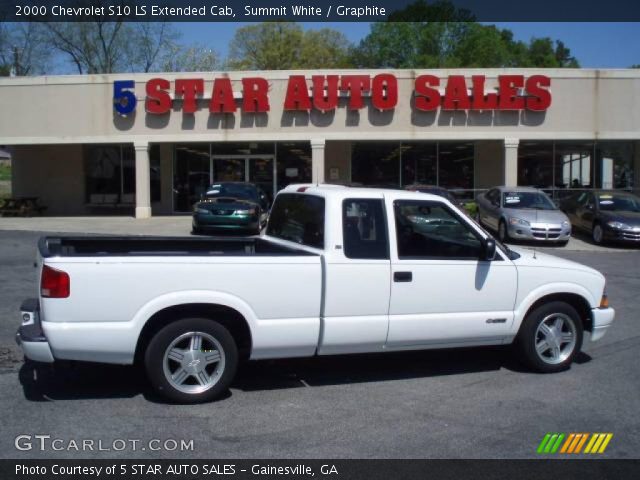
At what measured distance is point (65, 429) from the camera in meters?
5.09

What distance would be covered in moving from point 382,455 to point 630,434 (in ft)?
6.25

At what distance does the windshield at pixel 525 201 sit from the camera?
19266 mm

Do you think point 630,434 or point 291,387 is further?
point 291,387

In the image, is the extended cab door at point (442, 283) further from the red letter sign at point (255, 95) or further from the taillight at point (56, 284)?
the red letter sign at point (255, 95)

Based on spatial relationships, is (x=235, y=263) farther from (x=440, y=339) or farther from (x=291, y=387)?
(x=440, y=339)

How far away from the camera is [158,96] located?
24797mm

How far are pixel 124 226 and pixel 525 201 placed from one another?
40.9 ft

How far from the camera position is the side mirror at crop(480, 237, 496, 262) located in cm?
621

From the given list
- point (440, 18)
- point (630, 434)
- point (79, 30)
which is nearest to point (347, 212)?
point (630, 434)

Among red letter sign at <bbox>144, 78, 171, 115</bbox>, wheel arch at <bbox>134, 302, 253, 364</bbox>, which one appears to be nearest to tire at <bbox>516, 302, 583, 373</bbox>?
wheel arch at <bbox>134, 302, 253, 364</bbox>

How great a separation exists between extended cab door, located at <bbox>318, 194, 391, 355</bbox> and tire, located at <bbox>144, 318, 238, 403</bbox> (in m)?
0.83

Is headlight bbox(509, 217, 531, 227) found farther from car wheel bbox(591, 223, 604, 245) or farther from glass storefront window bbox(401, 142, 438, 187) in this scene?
glass storefront window bbox(401, 142, 438, 187)

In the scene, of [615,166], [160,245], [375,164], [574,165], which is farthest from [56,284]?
[615,166]

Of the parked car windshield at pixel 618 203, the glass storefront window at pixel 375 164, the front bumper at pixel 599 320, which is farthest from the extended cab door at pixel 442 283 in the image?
the glass storefront window at pixel 375 164
